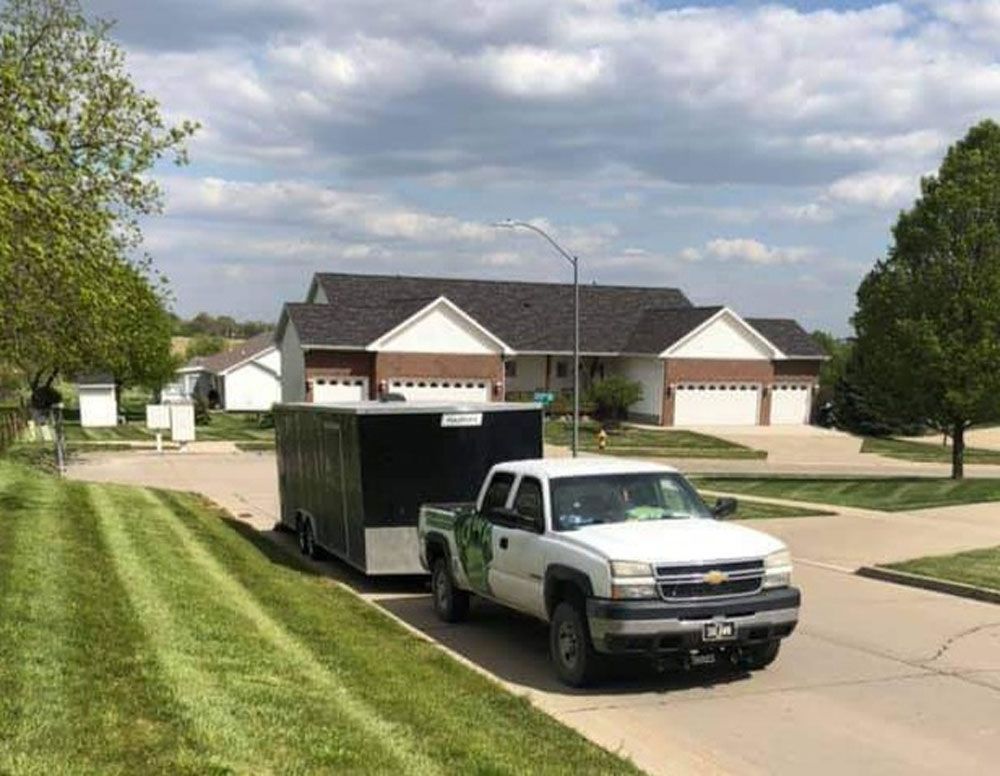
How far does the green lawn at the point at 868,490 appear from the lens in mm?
23984

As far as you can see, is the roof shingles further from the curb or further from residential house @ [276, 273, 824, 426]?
the curb

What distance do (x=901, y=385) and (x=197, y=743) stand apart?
2593 cm

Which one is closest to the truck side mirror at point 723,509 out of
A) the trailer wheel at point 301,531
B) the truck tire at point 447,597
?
the truck tire at point 447,597

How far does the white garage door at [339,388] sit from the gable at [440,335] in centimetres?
217

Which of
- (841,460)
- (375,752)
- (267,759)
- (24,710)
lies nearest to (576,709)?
(375,752)

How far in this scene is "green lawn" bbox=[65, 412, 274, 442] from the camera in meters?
48.2

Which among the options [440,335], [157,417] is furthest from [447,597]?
[440,335]

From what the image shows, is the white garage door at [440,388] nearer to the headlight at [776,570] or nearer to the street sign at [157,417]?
the street sign at [157,417]

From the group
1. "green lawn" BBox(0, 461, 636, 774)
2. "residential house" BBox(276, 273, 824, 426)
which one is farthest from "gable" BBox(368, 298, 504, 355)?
"green lawn" BBox(0, 461, 636, 774)

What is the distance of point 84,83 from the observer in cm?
1445

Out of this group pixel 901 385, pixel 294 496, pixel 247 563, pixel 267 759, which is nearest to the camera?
pixel 267 759

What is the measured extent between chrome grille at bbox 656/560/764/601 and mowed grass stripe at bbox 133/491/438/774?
2412 millimetres

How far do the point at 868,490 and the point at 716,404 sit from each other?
31.9 m

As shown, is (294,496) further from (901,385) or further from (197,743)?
(901,385)
